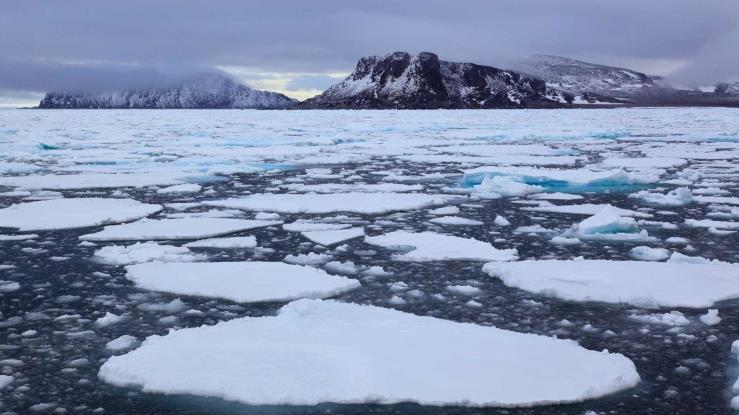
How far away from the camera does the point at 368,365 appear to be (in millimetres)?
2734

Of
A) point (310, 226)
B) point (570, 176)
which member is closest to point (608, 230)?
point (310, 226)

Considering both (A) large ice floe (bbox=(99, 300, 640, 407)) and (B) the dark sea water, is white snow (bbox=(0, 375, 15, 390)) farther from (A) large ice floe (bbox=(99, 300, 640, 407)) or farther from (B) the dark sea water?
(A) large ice floe (bbox=(99, 300, 640, 407))

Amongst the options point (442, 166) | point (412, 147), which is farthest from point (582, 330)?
point (412, 147)

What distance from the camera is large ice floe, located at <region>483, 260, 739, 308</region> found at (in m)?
3.73

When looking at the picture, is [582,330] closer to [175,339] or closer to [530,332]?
[530,332]

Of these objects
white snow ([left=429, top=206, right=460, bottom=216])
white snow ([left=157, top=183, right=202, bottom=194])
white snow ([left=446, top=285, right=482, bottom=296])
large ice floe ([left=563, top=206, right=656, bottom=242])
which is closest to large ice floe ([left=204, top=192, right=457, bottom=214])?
white snow ([left=429, top=206, right=460, bottom=216])

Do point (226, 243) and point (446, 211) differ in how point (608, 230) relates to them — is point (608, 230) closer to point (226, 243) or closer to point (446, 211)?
point (446, 211)

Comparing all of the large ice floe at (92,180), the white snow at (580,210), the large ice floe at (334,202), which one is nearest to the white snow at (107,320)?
the large ice floe at (334,202)

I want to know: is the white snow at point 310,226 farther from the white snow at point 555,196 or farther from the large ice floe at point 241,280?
the white snow at point 555,196

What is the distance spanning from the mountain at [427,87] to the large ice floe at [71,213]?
132649 mm

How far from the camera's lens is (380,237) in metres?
5.40

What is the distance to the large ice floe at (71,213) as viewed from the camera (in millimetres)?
5941

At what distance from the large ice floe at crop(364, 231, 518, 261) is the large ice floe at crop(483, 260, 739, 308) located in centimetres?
32

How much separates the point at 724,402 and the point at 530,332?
0.92m
